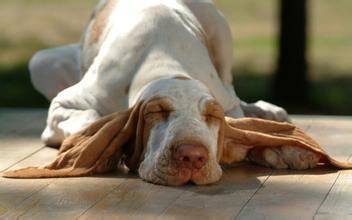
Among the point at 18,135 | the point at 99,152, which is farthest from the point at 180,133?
the point at 18,135

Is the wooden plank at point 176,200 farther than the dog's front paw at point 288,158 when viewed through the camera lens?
No

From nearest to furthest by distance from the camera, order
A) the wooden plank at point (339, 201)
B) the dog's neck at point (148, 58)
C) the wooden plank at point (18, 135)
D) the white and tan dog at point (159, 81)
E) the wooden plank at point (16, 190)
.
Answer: the wooden plank at point (339, 201)
the wooden plank at point (16, 190)
the white and tan dog at point (159, 81)
the dog's neck at point (148, 58)
the wooden plank at point (18, 135)

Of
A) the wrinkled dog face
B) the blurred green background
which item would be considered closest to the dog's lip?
the wrinkled dog face

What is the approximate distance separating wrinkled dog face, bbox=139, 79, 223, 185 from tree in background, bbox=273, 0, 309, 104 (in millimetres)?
4957

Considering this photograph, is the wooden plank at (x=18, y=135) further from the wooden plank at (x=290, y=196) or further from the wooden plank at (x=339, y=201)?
the wooden plank at (x=339, y=201)

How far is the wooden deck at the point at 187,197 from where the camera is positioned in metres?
5.30

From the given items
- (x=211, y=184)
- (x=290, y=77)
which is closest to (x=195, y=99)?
(x=211, y=184)

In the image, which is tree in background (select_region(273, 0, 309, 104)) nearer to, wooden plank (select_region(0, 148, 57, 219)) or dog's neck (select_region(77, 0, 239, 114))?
dog's neck (select_region(77, 0, 239, 114))

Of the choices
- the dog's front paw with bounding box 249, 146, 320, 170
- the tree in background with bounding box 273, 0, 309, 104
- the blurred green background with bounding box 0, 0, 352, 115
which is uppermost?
the dog's front paw with bounding box 249, 146, 320, 170

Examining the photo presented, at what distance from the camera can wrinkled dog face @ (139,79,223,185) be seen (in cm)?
573

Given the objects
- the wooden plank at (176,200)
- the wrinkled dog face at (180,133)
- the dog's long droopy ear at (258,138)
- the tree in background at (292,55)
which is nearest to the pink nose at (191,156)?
the wrinkled dog face at (180,133)

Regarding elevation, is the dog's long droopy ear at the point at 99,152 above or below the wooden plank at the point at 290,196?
above

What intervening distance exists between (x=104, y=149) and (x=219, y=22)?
5.27 feet

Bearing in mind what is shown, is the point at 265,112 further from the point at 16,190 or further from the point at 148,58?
the point at 16,190
